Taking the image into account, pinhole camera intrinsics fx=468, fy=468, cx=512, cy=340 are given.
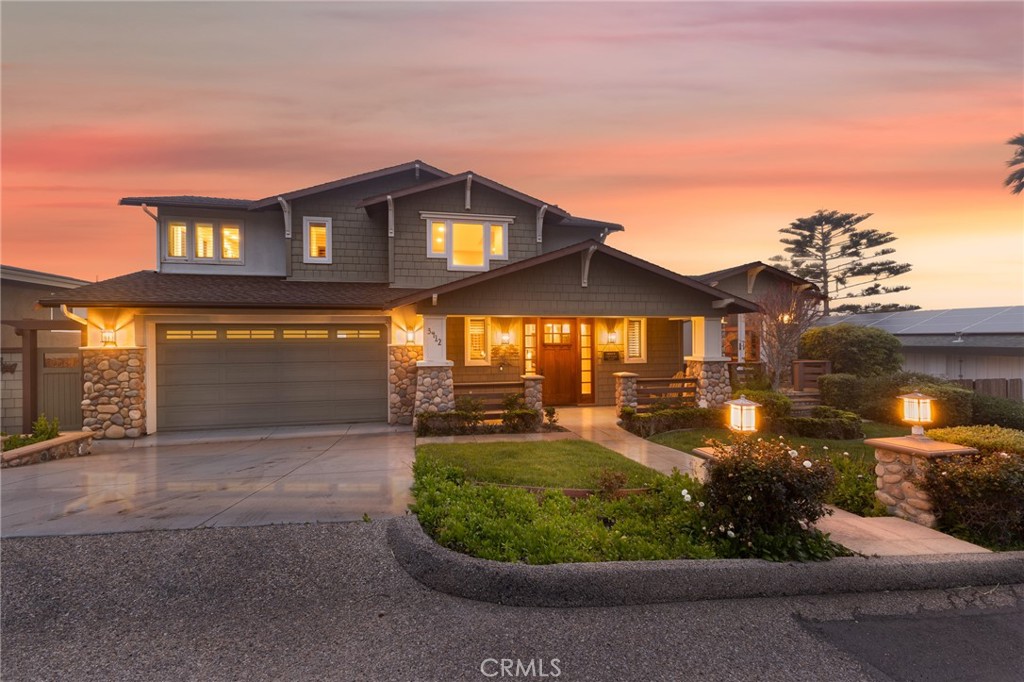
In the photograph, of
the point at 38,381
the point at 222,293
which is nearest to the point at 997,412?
the point at 222,293

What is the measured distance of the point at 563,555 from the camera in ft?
14.5

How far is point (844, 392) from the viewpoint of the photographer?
48.0 ft

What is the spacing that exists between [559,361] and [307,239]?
885cm

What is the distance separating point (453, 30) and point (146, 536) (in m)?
12.9

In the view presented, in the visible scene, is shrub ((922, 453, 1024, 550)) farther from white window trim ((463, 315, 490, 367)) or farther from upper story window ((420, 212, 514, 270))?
upper story window ((420, 212, 514, 270))

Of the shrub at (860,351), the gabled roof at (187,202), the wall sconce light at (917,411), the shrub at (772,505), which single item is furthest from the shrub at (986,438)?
the gabled roof at (187,202)

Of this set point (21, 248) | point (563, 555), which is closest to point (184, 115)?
point (21, 248)

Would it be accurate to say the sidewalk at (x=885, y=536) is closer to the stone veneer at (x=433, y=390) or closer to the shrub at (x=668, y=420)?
the shrub at (x=668, y=420)

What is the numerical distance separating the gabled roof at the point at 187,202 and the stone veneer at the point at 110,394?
4873 millimetres

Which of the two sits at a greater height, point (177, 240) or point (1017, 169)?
point (1017, 169)

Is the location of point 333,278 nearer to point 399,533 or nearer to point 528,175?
point 399,533

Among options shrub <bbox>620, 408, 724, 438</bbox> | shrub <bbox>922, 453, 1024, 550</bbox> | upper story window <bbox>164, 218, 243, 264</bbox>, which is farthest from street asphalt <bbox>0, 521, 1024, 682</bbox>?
upper story window <bbox>164, 218, 243, 264</bbox>

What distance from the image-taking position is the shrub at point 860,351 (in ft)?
54.6

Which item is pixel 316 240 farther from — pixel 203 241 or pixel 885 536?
pixel 885 536
